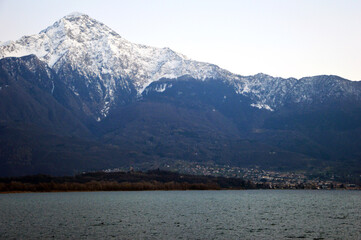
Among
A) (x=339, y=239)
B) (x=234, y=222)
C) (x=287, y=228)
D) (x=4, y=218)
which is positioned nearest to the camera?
(x=339, y=239)

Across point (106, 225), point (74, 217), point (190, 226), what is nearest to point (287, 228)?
point (190, 226)

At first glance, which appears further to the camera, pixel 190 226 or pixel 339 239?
pixel 190 226

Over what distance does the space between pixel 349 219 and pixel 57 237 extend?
7795cm

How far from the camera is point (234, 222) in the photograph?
12619 cm

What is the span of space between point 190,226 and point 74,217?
39.2 metres

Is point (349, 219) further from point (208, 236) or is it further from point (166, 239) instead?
point (166, 239)

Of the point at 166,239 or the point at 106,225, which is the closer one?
the point at 166,239

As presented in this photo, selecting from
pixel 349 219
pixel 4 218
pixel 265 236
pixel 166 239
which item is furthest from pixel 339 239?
pixel 4 218

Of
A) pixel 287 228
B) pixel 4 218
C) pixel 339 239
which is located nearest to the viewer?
pixel 339 239

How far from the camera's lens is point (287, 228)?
112062 millimetres

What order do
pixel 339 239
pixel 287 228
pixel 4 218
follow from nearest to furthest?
pixel 339 239
pixel 287 228
pixel 4 218

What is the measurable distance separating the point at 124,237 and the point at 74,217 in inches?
1804

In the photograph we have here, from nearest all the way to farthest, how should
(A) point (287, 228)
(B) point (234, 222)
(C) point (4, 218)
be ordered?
(A) point (287, 228), (B) point (234, 222), (C) point (4, 218)

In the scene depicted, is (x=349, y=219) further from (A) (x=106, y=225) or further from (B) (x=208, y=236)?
(A) (x=106, y=225)
